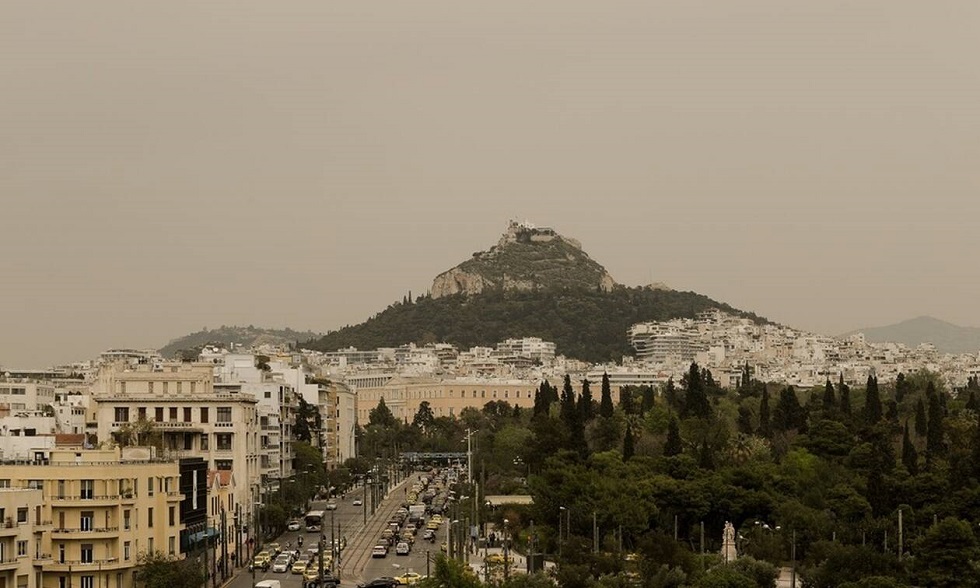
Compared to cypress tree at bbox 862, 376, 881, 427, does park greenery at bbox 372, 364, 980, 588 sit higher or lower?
lower

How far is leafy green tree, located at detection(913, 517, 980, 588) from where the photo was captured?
7019 centimetres

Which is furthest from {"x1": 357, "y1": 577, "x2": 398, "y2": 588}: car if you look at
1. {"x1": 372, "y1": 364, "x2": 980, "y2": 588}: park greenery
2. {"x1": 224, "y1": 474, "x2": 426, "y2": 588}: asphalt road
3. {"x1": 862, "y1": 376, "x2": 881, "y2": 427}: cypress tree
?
A: {"x1": 862, "y1": 376, "x2": 881, "y2": 427}: cypress tree

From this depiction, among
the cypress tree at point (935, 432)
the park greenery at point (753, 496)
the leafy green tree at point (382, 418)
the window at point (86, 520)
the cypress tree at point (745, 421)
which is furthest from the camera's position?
the leafy green tree at point (382, 418)

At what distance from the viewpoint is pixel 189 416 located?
9919 centimetres

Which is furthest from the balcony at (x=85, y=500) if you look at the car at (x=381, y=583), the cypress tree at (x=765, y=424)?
the cypress tree at (x=765, y=424)

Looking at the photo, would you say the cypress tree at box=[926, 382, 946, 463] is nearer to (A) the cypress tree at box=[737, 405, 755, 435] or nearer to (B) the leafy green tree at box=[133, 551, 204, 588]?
(A) the cypress tree at box=[737, 405, 755, 435]

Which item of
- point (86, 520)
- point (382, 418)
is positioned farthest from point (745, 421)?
point (382, 418)

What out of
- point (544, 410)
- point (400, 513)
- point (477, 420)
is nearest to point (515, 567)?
point (400, 513)

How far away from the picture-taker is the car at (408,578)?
74838 mm

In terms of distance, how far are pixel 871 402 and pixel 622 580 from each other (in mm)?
43743

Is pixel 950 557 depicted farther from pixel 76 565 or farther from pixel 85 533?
pixel 76 565

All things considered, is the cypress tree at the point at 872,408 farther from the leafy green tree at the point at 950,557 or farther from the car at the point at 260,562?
the car at the point at 260,562

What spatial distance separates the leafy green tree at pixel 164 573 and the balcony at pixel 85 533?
1.71m

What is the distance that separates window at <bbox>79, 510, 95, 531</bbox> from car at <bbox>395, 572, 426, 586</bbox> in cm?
1211
